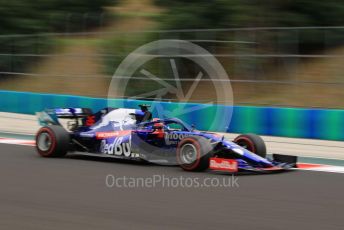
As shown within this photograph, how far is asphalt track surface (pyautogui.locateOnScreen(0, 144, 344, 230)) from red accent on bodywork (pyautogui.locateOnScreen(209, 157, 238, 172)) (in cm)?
12

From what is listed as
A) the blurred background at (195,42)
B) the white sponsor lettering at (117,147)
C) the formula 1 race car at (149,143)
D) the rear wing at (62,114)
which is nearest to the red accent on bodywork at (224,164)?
the formula 1 race car at (149,143)

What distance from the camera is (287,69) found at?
1420 centimetres

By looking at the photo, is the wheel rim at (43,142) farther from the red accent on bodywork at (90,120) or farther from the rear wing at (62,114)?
the red accent on bodywork at (90,120)

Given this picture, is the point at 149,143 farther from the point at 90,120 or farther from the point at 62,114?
the point at 62,114

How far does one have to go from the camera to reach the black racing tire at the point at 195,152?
7883 millimetres

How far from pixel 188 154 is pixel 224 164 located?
1.72 ft

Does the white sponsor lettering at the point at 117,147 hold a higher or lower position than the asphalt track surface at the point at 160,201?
higher

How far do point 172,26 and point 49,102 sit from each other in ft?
14.7

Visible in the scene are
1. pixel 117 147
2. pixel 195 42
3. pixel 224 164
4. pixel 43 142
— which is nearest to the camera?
pixel 224 164

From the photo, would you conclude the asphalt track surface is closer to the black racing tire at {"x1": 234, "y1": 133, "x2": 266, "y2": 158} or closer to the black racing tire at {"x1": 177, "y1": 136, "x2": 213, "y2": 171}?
the black racing tire at {"x1": 177, "y1": 136, "x2": 213, "y2": 171}

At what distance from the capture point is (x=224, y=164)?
25.7 ft

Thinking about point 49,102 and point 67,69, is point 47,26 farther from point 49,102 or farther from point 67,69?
point 49,102

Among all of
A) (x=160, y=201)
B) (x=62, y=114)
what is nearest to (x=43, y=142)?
(x=62, y=114)

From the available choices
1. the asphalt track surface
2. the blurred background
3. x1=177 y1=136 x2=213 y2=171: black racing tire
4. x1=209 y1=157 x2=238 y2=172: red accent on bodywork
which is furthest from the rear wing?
the blurred background
